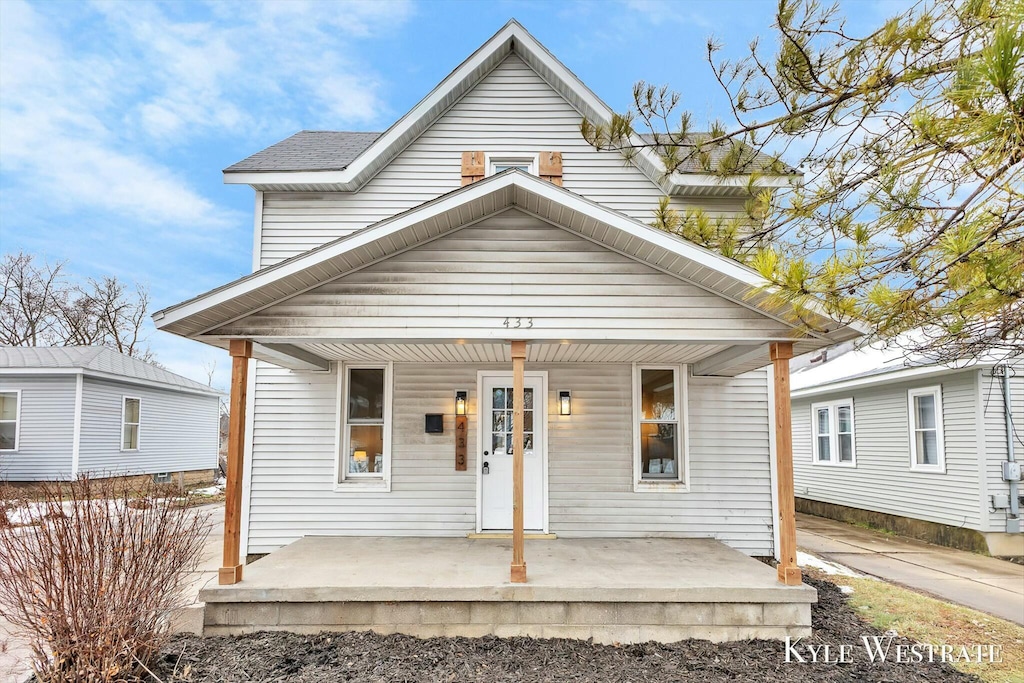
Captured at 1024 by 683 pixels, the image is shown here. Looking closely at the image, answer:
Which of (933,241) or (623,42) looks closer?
(933,241)

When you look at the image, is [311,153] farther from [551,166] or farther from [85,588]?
[85,588]

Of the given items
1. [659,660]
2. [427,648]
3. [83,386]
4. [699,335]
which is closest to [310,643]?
[427,648]

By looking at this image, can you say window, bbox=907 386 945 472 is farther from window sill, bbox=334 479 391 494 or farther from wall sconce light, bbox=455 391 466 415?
window sill, bbox=334 479 391 494

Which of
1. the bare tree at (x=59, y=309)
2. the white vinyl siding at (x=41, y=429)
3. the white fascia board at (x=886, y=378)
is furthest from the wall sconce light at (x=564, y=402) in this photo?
the bare tree at (x=59, y=309)

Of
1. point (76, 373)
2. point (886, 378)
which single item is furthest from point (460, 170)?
point (76, 373)

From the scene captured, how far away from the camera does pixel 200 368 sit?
34719 millimetres

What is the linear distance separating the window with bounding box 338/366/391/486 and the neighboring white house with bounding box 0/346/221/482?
694 cm

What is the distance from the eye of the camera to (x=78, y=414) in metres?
13.8

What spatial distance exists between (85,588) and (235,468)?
5.02 ft

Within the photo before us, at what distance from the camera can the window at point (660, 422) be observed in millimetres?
7266

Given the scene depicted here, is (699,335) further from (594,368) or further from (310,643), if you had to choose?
(310,643)

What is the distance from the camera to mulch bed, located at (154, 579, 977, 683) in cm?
421

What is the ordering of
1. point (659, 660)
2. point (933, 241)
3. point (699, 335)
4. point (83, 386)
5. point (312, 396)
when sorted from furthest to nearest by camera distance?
point (83, 386), point (312, 396), point (699, 335), point (659, 660), point (933, 241)

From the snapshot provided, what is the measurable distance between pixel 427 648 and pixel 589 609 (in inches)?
53.0
